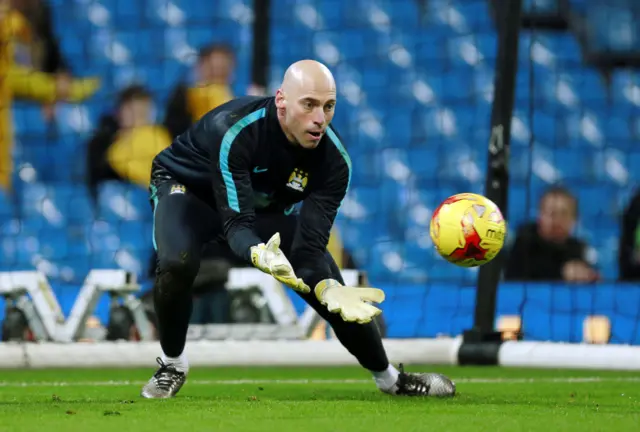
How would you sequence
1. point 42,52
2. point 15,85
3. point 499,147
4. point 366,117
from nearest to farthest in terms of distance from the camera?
point 499,147
point 366,117
point 15,85
point 42,52

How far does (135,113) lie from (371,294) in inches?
401

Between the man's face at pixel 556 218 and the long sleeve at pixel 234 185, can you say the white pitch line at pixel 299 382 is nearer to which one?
the long sleeve at pixel 234 185

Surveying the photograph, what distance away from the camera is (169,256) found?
486 cm

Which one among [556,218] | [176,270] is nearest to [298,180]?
[176,270]

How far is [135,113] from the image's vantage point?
1404cm

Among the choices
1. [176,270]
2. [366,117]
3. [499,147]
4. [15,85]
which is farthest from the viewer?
[15,85]

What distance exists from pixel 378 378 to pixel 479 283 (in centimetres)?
309

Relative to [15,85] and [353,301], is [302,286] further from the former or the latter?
[15,85]

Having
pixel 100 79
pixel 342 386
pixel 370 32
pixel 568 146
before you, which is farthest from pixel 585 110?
pixel 342 386

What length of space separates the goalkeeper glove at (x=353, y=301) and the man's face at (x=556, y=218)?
816 cm

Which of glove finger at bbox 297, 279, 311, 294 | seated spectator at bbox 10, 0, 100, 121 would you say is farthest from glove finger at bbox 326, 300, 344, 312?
seated spectator at bbox 10, 0, 100, 121

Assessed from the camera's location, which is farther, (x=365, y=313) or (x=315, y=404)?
(x=315, y=404)

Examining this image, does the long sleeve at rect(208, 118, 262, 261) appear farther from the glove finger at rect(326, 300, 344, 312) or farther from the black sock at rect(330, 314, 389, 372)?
the black sock at rect(330, 314, 389, 372)

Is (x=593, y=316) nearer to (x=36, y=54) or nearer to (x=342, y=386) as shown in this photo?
(x=342, y=386)
